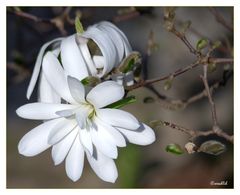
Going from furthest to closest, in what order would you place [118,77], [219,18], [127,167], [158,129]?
[158,129] → [127,167] → [219,18] → [118,77]

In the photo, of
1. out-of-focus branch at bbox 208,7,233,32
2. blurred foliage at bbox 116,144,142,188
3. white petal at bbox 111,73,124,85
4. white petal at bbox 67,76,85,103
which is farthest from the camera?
blurred foliage at bbox 116,144,142,188

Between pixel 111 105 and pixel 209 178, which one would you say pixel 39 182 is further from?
pixel 111 105

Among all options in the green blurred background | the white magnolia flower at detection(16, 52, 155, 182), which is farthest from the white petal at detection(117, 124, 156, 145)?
the green blurred background

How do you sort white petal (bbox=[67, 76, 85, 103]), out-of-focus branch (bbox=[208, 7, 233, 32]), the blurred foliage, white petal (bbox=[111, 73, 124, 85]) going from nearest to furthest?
white petal (bbox=[67, 76, 85, 103])
white petal (bbox=[111, 73, 124, 85])
out-of-focus branch (bbox=[208, 7, 233, 32])
the blurred foliage

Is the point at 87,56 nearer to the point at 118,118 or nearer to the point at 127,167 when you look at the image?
the point at 118,118

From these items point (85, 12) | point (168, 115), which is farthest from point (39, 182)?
point (85, 12)

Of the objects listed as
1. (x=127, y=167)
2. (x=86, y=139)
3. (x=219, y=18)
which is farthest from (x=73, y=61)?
(x=127, y=167)

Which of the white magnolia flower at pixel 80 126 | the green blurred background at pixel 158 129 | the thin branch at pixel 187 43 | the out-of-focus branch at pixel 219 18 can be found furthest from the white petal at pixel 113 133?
the green blurred background at pixel 158 129

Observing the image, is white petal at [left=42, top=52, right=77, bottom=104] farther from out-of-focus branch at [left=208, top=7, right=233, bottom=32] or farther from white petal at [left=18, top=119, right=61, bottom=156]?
out-of-focus branch at [left=208, top=7, right=233, bottom=32]
